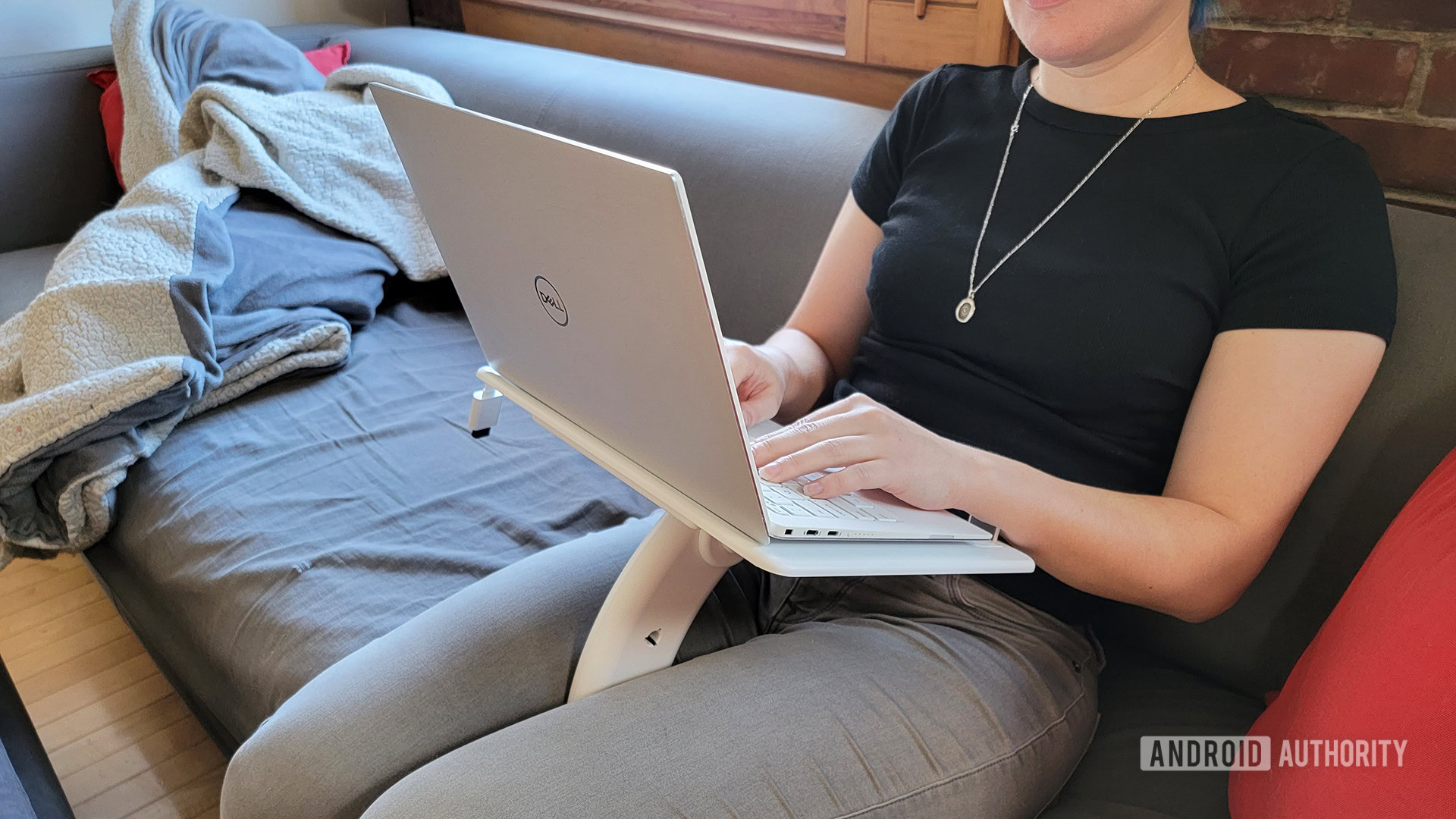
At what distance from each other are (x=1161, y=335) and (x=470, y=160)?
0.55 meters

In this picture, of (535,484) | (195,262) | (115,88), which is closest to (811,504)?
(535,484)

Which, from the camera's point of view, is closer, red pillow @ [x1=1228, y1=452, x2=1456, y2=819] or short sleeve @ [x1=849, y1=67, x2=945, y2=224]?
red pillow @ [x1=1228, y1=452, x2=1456, y2=819]

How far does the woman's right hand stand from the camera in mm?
908

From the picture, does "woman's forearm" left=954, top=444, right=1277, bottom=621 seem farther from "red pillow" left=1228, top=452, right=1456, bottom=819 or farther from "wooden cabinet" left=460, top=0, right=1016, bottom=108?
"wooden cabinet" left=460, top=0, right=1016, bottom=108

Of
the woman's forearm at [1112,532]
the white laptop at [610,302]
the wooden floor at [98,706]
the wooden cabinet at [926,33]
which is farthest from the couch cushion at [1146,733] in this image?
the wooden floor at [98,706]

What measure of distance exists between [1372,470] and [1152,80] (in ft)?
1.24

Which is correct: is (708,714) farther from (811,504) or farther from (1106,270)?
(1106,270)

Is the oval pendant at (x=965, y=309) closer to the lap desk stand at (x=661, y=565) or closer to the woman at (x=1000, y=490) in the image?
the woman at (x=1000, y=490)

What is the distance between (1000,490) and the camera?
2.54 ft

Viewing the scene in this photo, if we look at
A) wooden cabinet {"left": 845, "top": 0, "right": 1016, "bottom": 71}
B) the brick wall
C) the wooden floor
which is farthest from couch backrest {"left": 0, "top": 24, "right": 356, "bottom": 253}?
the brick wall

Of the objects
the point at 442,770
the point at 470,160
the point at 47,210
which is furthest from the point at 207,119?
the point at 442,770

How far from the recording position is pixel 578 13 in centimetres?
212

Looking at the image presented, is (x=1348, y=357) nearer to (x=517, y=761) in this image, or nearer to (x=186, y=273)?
(x=517, y=761)

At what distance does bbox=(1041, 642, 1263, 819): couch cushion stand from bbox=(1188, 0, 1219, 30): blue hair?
587 millimetres
